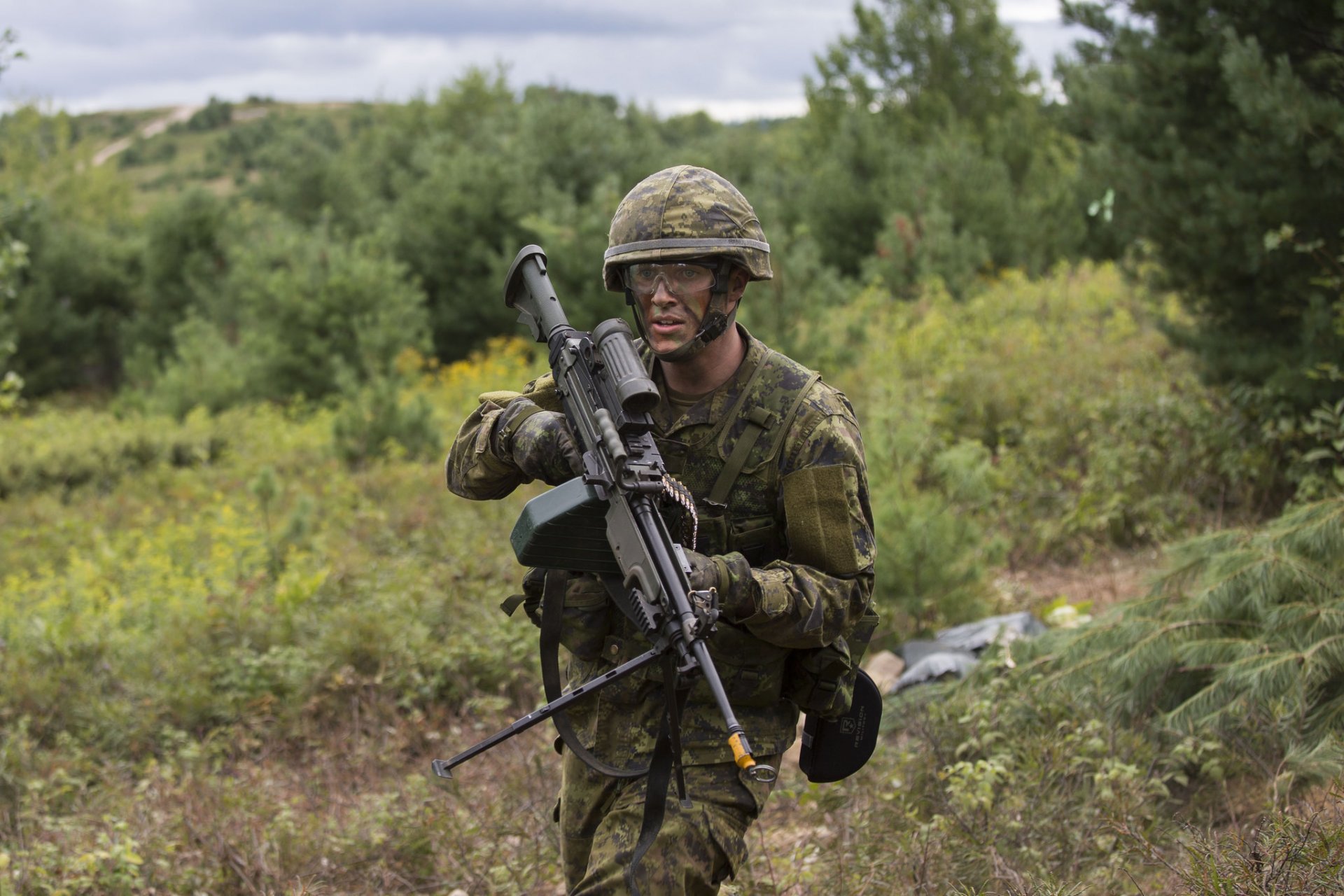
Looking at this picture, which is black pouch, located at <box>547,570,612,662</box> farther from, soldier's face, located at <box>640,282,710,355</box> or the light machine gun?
soldier's face, located at <box>640,282,710,355</box>

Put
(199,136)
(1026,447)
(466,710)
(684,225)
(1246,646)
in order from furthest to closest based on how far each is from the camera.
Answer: (199,136) → (1026,447) → (466,710) → (1246,646) → (684,225)

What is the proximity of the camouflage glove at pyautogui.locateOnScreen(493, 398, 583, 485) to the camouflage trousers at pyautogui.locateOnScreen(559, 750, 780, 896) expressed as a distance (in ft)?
2.32

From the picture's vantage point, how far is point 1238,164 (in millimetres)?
6355

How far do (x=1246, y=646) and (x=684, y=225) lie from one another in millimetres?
2637

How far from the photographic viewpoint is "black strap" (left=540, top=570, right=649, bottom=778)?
250 centimetres

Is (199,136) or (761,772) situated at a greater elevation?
(199,136)

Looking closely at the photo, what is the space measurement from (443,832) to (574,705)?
158cm

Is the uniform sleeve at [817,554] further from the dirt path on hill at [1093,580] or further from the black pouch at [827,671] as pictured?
the dirt path on hill at [1093,580]

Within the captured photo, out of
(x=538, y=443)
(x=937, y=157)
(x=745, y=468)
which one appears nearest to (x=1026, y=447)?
(x=745, y=468)

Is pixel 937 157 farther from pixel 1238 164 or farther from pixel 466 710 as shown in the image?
pixel 466 710

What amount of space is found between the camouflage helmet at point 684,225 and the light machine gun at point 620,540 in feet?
0.70

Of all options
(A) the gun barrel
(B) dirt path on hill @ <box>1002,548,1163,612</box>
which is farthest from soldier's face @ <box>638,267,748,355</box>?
(B) dirt path on hill @ <box>1002,548,1163,612</box>

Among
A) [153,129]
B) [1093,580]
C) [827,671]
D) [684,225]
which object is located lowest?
[1093,580]

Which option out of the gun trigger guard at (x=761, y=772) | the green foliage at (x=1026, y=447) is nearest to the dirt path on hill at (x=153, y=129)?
the green foliage at (x=1026, y=447)
